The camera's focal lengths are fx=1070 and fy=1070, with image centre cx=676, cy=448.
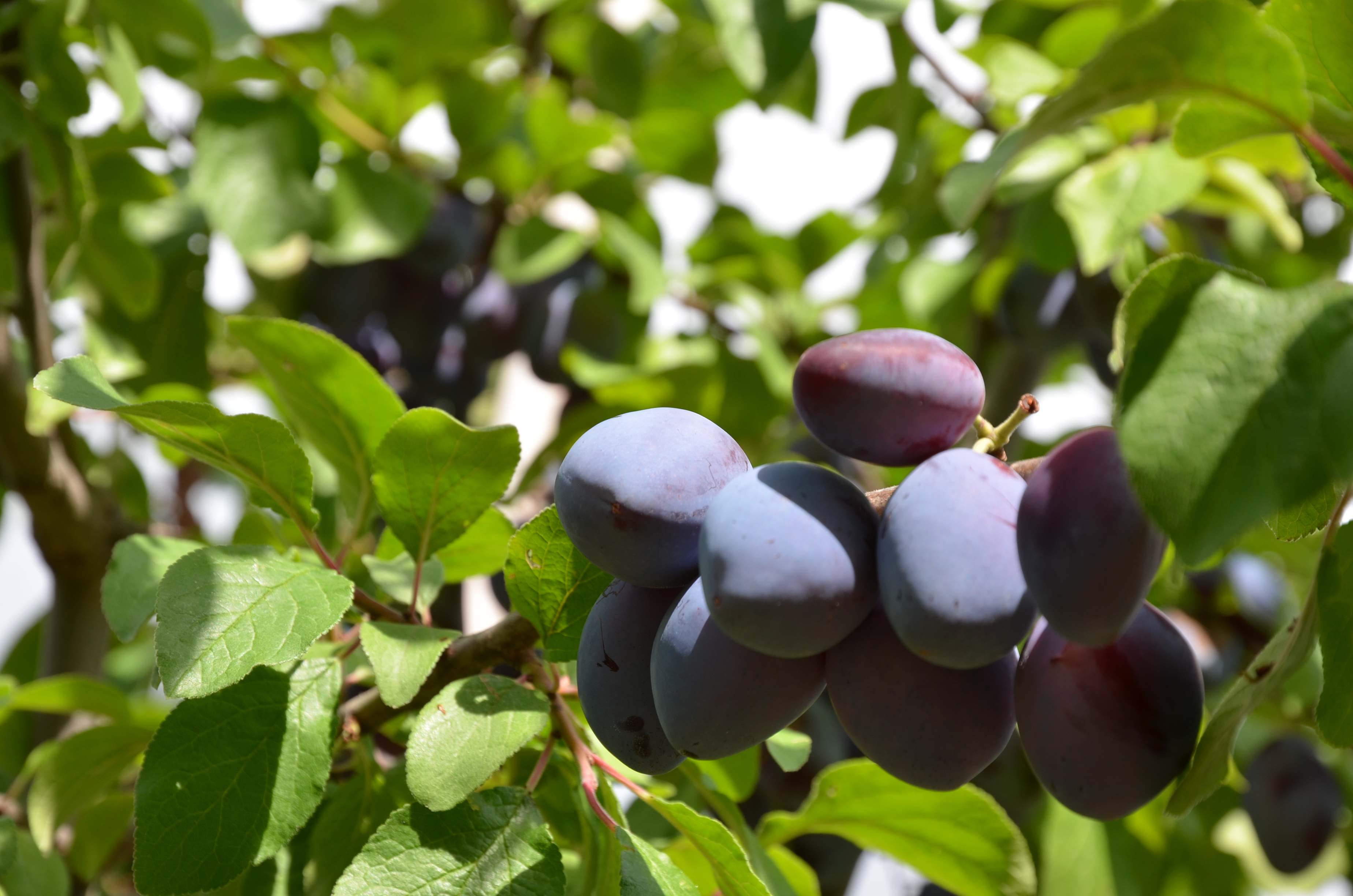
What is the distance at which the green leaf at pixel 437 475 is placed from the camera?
0.45m

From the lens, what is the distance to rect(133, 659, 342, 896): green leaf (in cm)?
42

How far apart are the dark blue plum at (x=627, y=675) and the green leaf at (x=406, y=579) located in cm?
12

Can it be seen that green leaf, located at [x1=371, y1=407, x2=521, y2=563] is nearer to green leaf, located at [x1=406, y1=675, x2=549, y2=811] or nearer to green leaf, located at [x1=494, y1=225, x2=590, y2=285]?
green leaf, located at [x1=406, y1=675, x2=549, y2=811]

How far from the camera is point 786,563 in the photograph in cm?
32

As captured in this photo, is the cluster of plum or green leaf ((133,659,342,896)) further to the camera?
green leaf ((133,659,342,896))

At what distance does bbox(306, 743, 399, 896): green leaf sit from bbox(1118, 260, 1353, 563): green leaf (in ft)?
1.25

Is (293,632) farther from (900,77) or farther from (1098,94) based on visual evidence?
(900,77)

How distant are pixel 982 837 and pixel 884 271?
→ 731 mm

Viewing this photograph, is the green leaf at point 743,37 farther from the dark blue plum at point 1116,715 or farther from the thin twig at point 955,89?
the dark blue plum at point 1116,715

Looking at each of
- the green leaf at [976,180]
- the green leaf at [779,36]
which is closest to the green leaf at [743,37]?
the green leaf at [779,36]

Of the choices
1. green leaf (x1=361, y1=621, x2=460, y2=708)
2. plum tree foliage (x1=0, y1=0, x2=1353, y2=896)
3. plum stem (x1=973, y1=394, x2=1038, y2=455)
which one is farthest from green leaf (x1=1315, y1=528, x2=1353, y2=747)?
green leaf (x1=361, y1=621, x2=460, y2=708)

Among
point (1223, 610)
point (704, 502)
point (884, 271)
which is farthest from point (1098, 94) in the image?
point (1223, 610)

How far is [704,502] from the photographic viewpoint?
37cm

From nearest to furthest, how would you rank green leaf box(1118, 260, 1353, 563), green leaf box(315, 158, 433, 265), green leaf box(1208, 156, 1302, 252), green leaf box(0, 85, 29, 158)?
green leaf box(1118, 260, 1353, 563)
green leaf box(0, 85, 29, 158)
green leaf box(1208, 156, 1302, 252)
green leaf box(315, 158, 433, 265)
